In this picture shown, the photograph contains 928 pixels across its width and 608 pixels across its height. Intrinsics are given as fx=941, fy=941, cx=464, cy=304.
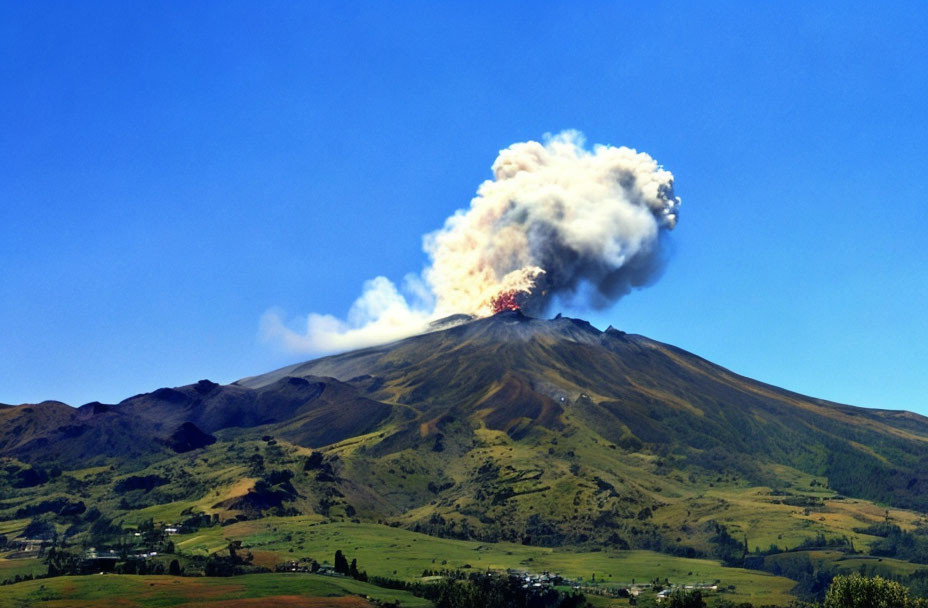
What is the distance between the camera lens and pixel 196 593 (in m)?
156

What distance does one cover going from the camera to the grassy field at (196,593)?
149250 mm

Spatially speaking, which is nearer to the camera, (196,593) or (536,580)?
(196,593)

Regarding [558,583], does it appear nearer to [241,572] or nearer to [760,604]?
[760,604]

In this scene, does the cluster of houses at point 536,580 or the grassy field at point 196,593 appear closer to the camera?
the grassy field at point 196,593

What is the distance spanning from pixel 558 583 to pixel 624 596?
49.7 ft

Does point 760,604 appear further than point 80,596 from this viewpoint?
Yes

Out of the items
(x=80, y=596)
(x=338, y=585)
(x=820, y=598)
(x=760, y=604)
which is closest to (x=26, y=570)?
(x=80, y=596)

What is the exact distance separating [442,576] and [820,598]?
7654 centimetres

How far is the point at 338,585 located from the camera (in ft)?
559

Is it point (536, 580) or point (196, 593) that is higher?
point (536, 580)

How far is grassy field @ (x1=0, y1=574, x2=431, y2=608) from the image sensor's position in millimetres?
149250

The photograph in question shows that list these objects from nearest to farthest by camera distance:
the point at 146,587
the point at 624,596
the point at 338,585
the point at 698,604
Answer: the point at 698,604 < the point at 146,587 < the point at 338,585 < the point at 624,596

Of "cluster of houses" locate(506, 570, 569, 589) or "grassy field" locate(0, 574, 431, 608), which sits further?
"cluster of houses" locate(506, 570, 569, 589)

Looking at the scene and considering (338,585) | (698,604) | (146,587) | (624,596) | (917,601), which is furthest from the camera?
(624,596)
